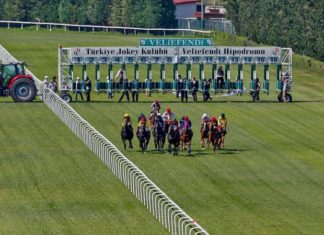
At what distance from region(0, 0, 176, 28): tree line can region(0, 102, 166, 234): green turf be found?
72.4m

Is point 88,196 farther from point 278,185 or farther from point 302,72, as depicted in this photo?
point 302,72

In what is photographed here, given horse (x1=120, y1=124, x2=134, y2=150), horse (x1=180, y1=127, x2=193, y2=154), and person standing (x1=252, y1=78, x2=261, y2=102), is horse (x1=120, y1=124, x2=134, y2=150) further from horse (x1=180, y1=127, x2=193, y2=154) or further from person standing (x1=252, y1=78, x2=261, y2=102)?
person standing (x1=252, y1=78, x2=261, y2=102)

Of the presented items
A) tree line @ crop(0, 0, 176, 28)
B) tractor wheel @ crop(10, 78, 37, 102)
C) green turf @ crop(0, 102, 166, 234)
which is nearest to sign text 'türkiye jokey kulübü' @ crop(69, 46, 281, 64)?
tractor wheel @ crop(10, 78, 37, 102)

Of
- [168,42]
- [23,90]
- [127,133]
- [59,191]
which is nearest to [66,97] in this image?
[23,90]

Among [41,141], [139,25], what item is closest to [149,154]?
[41,141]

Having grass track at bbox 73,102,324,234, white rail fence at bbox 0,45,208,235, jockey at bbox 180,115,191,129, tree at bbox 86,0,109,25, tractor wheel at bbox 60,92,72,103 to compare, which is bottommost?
grass track at bbox 73,102,324,234

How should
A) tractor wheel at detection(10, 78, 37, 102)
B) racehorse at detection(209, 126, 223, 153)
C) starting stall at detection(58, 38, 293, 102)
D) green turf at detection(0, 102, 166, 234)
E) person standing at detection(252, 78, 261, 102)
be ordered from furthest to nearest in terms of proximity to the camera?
1. starting stall at detection(58, 38, 293, 102)
2. person standing at detection(252, 78, 261, 102)
3. tractor wheel at detection(10, 78, 37, 102)
4. racehorse at detection(209, 126, 223, 153)
5. green turf at detection(0, 102, 166, 234)

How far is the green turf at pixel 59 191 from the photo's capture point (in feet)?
101

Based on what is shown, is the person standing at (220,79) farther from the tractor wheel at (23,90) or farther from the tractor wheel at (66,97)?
the tractor wheel at (23,90)

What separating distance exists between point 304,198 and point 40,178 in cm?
Result: 772

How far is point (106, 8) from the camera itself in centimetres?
12644

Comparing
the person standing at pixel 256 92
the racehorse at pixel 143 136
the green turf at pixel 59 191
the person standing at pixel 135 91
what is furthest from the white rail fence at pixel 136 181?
the person standing at pixel 256 92

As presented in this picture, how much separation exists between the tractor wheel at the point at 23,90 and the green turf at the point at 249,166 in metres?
2.26

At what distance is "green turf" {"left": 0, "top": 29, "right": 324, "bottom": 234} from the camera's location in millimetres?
32656
